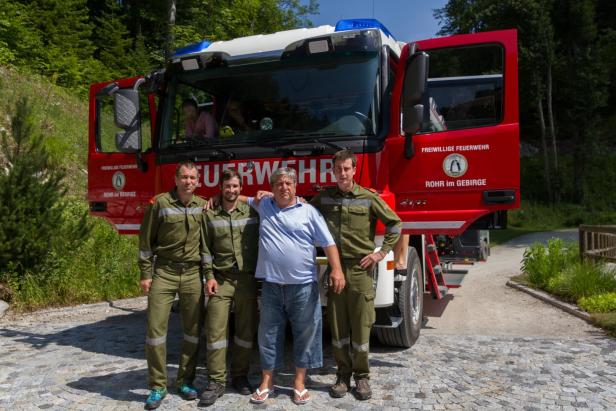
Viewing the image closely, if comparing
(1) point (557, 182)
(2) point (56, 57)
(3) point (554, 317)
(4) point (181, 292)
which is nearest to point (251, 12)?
(2) point (56, 57)

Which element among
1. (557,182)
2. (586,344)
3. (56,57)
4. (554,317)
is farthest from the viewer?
(557,182)

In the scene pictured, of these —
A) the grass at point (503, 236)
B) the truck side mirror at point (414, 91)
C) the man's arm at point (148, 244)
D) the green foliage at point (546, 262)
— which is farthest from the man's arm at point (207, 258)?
the grass at point (503, 236)

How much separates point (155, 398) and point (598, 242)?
762 centimetres

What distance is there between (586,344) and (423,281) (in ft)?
5.50

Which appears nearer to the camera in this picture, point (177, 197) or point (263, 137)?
point (177, 197)

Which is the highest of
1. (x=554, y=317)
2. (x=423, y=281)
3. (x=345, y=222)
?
(x=345, y=222)

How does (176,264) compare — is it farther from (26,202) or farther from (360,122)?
(26,202)

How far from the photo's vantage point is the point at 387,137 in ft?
14.9

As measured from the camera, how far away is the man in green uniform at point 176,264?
387 centimetres

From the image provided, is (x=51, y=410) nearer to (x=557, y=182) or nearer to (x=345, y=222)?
(x=345, y=222)

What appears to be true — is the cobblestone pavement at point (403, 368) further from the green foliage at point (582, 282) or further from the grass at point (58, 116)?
the grass at point (58, 116)

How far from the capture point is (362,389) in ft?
12.6

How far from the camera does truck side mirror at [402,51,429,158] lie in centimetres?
422

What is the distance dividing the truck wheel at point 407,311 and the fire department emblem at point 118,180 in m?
3.01
